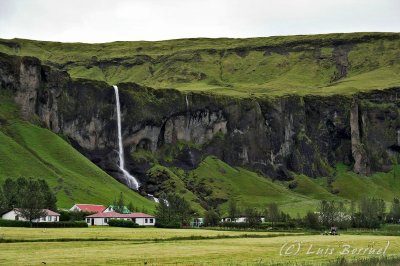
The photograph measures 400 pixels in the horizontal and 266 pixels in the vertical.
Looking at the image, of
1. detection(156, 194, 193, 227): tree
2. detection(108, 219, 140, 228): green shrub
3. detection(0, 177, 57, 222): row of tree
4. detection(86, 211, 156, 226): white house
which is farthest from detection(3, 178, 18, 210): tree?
detection(156, 194, 193, 227): tree

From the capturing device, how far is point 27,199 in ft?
482

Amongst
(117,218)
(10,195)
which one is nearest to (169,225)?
(117,218)

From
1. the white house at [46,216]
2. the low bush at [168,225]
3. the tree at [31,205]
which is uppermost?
the tree at [31,205]

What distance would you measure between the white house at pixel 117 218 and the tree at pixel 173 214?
2.51 m

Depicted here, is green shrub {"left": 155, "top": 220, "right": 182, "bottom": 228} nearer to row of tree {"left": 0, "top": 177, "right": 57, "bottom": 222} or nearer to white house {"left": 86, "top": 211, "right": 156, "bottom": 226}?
white house {"left": 86, "top": 211, "right": 156, "bottom": 226}

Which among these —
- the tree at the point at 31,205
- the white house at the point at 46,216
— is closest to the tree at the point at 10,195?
the white house at the point at 46,216

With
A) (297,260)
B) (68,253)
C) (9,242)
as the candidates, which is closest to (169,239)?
(9,242)

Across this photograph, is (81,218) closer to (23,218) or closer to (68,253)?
(23,218)

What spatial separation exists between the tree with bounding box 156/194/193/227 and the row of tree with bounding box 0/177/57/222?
27.6 m

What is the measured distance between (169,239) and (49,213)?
65316mm

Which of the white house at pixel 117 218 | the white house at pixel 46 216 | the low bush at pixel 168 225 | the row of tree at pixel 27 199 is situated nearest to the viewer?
the row of tree at pixel 27 199

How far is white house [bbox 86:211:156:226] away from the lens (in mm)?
169125

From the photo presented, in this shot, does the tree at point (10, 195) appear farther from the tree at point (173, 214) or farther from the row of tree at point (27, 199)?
the tree at point (173, 214)

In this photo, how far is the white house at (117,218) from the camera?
555 feet
